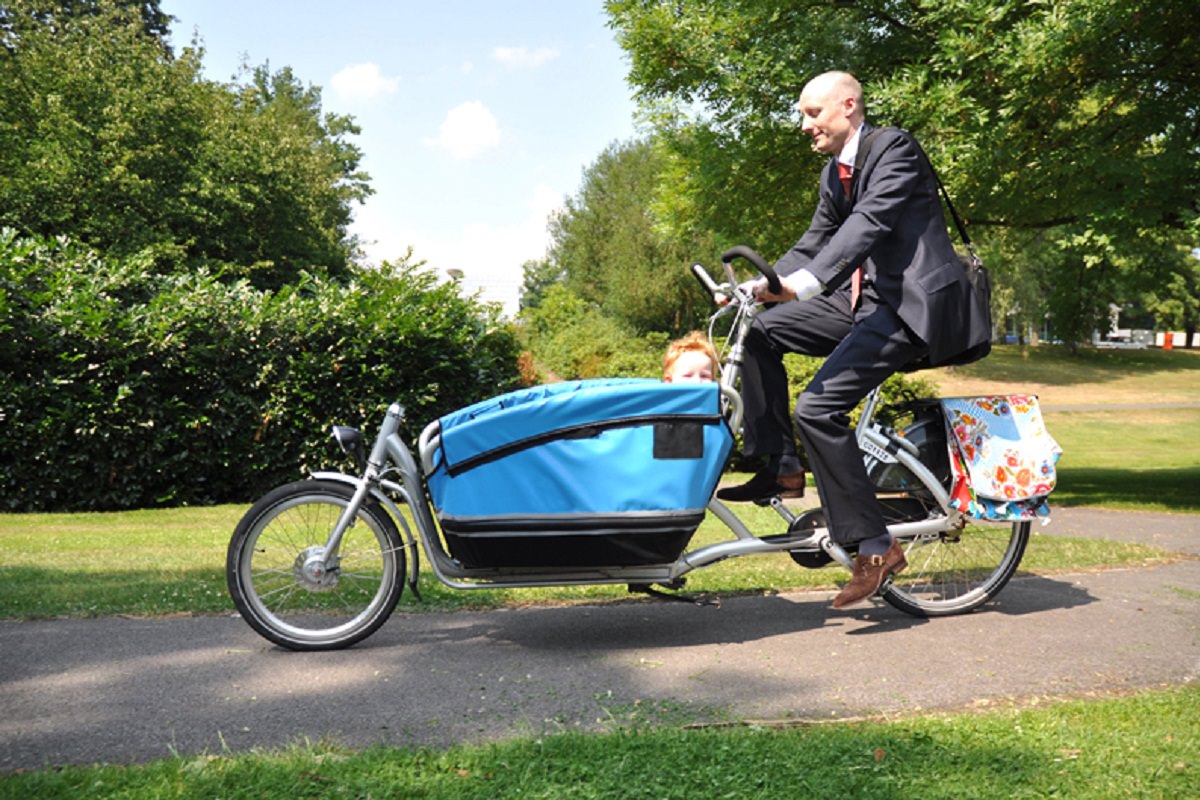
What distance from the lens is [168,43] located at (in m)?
50.2

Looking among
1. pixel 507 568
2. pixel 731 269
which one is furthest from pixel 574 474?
pixel 731 269

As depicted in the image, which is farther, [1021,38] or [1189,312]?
[1189,312]

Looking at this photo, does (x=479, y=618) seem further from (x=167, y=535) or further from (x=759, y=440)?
(x=167, y=535)

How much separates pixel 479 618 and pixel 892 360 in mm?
2171

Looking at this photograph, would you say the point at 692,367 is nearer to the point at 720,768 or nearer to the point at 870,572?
the point at 870,572

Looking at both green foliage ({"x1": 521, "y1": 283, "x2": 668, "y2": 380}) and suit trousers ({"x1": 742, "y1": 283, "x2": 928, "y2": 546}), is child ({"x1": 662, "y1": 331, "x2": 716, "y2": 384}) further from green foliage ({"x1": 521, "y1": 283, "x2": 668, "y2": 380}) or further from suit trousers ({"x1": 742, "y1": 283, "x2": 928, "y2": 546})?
green foliage ({"x1": 521, "y1": 283, "x2": 668, "y2": 380})

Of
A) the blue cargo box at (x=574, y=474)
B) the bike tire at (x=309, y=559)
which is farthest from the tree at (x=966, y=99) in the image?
the bike tire at (x=309, y=559)

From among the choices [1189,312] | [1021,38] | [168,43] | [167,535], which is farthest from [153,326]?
[1189,312]

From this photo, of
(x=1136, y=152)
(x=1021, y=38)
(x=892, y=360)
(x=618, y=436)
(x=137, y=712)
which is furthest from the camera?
(x=1136, y=152)

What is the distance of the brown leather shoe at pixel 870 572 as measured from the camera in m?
4.31

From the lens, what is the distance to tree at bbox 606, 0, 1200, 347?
11.4 m

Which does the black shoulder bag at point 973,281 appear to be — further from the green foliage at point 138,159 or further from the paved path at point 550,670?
the green foliage at point 138,159

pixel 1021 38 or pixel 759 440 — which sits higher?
pixel 1021 38

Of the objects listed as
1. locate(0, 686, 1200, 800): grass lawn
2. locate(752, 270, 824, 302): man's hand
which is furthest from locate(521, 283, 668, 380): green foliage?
locate(0, 686, 1200, 800): grass lawn
